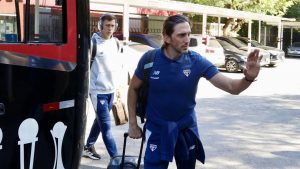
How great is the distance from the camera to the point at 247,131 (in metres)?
8.40

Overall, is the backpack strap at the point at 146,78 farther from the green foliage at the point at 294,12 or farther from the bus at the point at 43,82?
the green foliage at the point at 294,12

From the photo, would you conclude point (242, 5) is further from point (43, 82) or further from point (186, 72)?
point (43, 82)

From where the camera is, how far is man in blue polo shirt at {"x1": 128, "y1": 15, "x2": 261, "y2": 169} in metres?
3.54

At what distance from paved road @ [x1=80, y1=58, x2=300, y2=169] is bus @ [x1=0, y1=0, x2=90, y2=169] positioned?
7.04 ft

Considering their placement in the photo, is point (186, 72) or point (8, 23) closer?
point (8, 23)

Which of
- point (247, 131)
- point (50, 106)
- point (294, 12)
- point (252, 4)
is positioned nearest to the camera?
point (50, 106)

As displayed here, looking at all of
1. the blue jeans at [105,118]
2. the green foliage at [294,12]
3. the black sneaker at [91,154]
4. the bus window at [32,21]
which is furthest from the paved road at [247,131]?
the green foliage at [294,12]

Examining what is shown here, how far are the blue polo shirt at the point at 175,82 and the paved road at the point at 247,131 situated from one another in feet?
8.33

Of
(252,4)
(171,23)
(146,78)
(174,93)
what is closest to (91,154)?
(146,78)

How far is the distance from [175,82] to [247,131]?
5.15 meters

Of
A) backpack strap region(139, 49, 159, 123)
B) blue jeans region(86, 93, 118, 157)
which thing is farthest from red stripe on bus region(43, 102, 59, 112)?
blue jeans region(86, 93, 118, 157)

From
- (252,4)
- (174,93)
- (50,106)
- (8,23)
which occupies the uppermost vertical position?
(252,4)

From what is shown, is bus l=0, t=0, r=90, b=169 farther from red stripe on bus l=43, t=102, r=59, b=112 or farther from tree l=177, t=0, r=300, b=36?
tree l=177, t=0, r=300, b=36

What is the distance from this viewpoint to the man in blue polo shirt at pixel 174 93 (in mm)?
3545
